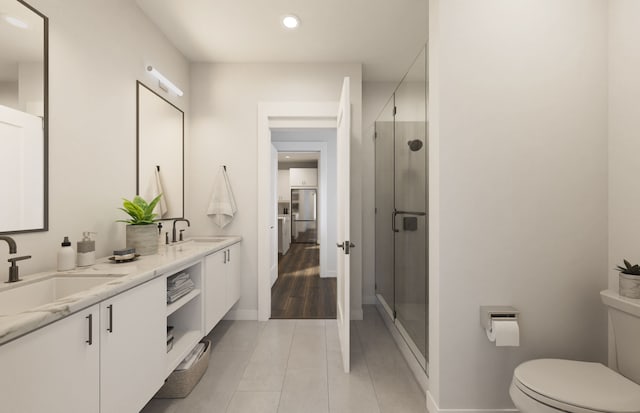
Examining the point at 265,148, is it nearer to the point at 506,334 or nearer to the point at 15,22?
the point at 15,22

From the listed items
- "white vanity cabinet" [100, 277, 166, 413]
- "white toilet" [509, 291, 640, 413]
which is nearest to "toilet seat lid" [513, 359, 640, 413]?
"white toilet" [509, 291, 640, 413]

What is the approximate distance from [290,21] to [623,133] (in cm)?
227

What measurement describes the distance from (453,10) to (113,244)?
8.18 ft

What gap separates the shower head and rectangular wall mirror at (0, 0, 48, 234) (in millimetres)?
2156

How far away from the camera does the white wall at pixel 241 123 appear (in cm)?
289

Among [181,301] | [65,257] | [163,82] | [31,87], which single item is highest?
[163,82]

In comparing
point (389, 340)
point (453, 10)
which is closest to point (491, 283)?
point (389, 340)

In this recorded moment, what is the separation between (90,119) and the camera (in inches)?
66.6

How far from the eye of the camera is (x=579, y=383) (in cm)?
116

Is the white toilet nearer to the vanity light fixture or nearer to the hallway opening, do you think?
the hallway opening

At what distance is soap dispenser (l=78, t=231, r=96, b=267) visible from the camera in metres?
1.50

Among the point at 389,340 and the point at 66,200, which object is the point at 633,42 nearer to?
the point at 389,340

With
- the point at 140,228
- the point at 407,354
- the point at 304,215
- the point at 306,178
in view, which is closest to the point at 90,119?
the point at 140,228

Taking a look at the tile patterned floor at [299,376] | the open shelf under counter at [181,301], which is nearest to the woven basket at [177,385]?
the tile patterned floor at [299,376]
